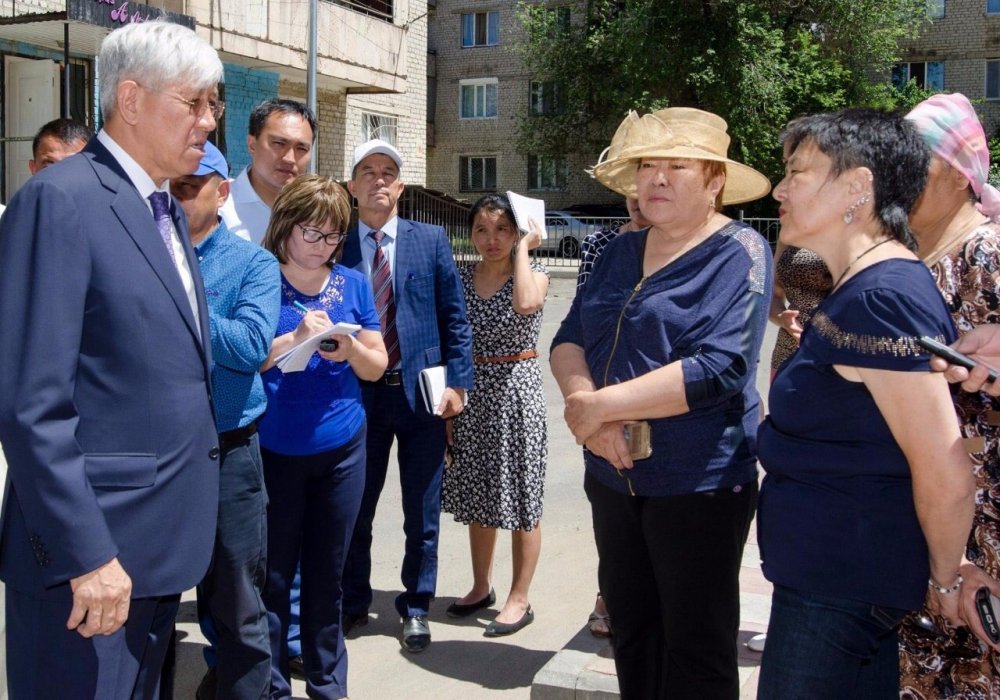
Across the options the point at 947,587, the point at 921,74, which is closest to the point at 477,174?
the point at 921,74

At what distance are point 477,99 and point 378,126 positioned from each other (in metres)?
18.6

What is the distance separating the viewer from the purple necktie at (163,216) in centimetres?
242

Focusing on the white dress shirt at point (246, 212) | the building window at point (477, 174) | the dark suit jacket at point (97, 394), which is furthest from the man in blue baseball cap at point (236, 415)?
the building window at point (477, 174)

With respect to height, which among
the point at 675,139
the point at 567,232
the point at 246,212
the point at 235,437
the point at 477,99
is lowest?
the point at 235,437

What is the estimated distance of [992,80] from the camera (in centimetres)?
3372

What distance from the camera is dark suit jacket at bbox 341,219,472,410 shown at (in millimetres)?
4391

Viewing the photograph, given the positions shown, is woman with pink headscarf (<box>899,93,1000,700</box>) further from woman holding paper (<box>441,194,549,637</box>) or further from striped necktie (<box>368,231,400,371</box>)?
striped necktie (<box>368,231,400,371</box>)

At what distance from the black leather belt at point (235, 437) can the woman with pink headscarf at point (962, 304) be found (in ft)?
6.50

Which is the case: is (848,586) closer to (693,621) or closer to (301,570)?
(693,621)

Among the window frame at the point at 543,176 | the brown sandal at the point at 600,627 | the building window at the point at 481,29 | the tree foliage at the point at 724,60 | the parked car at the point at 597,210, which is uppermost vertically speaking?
the building window at the point at 481,29

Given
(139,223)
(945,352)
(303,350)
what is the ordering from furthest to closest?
(303,350) → (139,223) → (945,352)

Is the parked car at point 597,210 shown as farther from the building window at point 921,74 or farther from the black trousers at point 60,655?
the black trousers at point 60,655

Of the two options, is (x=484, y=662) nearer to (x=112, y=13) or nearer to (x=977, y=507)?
(x=977, y=507)

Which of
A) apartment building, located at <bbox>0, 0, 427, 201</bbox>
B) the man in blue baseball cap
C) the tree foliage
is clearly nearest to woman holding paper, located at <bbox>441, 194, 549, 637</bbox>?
the man in blue baseball cap
